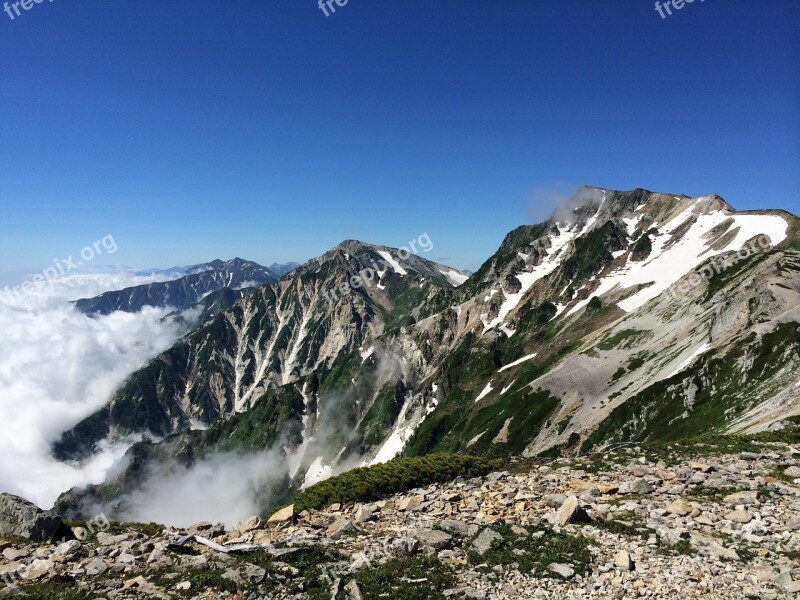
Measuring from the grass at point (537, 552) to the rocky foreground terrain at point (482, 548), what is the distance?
0.07m

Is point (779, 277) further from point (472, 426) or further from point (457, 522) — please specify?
point (457, 522)

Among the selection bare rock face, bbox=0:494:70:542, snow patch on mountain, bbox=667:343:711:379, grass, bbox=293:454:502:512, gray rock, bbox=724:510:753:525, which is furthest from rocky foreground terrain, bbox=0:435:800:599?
snow patch on mountain, bbox=667:343:711:379

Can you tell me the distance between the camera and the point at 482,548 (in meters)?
17.8

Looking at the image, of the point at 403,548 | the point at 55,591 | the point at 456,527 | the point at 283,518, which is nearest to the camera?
the point at 55,591

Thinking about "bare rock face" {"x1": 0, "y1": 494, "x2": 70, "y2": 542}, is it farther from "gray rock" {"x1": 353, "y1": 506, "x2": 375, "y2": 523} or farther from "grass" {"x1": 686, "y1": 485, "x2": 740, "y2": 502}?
"grass" {"x1": 686, "y1": 485, "x2": 740, "y2": 502}

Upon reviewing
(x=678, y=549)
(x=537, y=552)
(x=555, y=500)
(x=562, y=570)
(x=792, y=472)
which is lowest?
(x=792, y=472)

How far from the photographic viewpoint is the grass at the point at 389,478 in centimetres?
2500

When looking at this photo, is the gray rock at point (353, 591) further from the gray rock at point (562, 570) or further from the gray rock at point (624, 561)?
the gray rock at point (624, 561)

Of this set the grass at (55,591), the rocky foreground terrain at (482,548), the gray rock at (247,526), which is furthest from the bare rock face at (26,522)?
the gray rock at (247,526)

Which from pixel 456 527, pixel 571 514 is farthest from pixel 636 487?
pixel 456 527

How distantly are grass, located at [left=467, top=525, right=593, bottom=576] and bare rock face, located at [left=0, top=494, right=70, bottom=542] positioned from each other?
19.7 metres

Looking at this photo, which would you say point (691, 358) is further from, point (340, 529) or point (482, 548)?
point (340, 529)

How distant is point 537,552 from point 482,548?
2.18 metres

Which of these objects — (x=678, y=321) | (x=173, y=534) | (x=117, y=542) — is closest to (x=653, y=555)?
(x=173, y=534)
